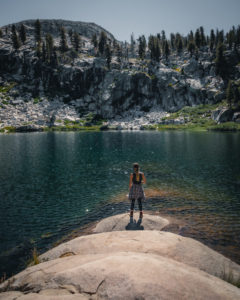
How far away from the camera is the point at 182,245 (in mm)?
11812

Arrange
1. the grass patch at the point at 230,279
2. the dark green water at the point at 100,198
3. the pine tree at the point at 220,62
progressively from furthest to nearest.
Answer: the pine tree at the point at 220,62, the dark green water at the point at 100,198, the grass patch at the point at 230,279

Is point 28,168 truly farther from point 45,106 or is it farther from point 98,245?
point 45,106

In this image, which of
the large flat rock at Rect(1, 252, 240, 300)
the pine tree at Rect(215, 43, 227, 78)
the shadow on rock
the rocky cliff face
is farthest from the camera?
the rocky cliff face

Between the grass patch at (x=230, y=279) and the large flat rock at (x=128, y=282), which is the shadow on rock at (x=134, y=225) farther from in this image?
the large flat rock at (x=128, y=282)

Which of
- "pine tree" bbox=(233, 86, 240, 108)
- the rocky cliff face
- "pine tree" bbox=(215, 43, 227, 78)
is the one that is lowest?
"pine tree" bbox=(233, 86, 240, 108)

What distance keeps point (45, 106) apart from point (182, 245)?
186m

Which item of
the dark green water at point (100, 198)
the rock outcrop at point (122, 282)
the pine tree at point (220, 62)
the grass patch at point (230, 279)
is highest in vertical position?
the pine tree at point (220, 62)

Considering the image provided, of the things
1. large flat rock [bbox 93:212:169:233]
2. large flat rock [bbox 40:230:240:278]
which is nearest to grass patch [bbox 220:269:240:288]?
large flat rock [bbox 40:230:240:278]

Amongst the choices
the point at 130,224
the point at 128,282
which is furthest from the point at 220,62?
the point at 128,282

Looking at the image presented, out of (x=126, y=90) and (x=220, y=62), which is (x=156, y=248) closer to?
(x=126, y=90)

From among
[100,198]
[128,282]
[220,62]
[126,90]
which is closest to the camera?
[128,282]

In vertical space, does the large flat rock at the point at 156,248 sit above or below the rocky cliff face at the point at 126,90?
below

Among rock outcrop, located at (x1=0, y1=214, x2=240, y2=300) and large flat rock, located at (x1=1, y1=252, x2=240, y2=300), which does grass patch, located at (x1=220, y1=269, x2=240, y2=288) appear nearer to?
rock outcrop, located at (x1=0, y1=214, x2=240, y2=300)

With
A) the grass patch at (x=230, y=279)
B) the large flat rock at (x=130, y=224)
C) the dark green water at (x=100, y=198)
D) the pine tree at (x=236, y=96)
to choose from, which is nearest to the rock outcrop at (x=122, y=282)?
the grass patch at (x=230, y=279)
